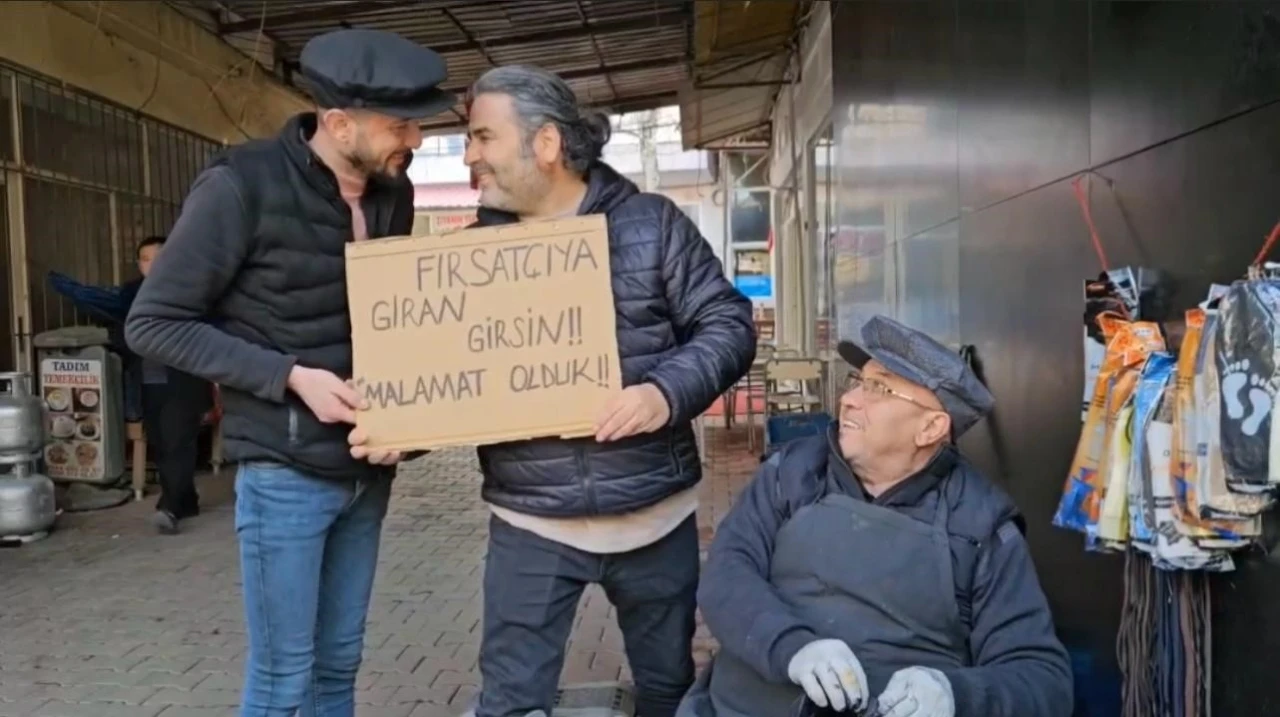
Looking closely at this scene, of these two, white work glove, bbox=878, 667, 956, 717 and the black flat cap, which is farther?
the black flat cap

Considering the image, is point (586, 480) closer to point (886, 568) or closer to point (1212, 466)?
point (886, 568)

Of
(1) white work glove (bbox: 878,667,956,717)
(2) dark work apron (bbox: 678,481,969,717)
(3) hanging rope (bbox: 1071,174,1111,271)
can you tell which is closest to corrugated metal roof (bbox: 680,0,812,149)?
(3) hanging rope (bbox: 1071,174,1111,271)

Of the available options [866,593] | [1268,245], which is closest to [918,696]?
[866,593]

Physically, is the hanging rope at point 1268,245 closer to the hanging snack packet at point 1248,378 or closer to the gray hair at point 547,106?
the hanging snack packet at point 1248,378

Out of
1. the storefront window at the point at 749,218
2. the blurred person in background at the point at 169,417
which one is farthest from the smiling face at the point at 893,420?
the storefront window at the point at 749,218

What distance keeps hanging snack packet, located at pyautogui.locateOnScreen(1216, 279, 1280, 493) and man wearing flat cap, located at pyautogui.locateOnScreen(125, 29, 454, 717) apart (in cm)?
151

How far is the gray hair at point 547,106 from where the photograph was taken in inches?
88.2

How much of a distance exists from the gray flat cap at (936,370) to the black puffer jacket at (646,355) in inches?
12.6

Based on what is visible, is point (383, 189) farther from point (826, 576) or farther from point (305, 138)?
point (826, 576)

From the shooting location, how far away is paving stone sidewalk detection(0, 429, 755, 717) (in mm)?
4020

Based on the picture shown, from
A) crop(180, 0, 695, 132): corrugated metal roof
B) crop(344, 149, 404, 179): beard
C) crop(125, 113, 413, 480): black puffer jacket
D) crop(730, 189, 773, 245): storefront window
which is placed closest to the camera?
crop(125, 113, 413, 480): black puffer jacket

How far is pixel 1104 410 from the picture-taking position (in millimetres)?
Result: 2180

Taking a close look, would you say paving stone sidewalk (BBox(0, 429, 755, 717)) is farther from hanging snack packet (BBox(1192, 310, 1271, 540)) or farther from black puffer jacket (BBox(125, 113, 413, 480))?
hanging snack packet (BBox(1192, 310, 1271, 540))

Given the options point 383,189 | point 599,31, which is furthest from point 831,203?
point 383,189
